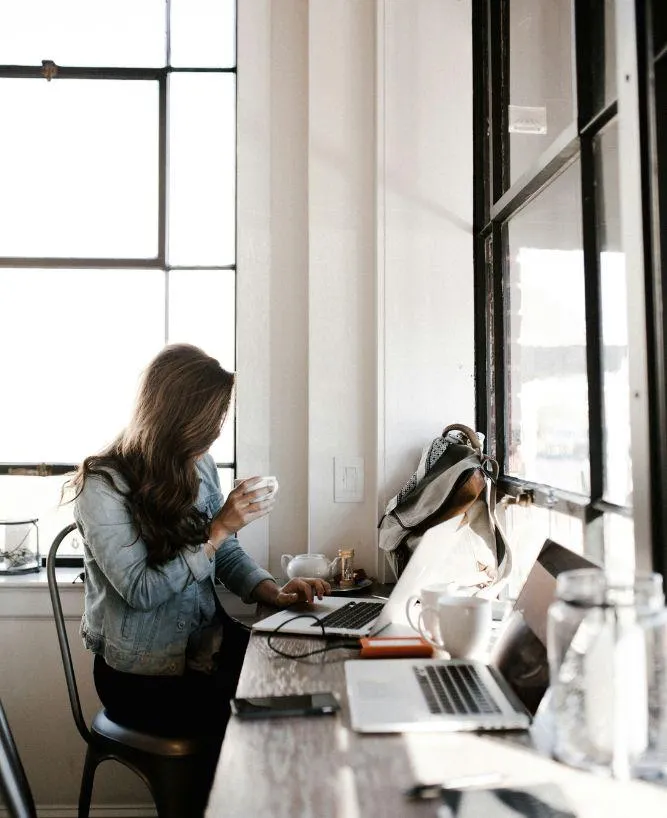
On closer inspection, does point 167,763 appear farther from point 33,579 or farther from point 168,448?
point 33,579

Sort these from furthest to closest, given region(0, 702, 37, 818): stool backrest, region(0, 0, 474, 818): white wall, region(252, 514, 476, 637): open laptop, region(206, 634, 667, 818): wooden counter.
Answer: region(0, 0, 474, 818): white wall → region(252, 514, 476, 637): open laptop → region(0, 702, 37, 818): stool backrest → region(206, 634, 667, 818): wooden counter

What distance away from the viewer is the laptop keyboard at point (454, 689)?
103cm

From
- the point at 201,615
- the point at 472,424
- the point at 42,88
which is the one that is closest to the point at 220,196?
the point at 42,88

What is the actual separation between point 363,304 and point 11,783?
1654 millimetres

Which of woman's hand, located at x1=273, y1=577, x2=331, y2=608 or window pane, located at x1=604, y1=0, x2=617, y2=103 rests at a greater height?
window pane, located at x1=604, y1=0, x2=617, y2=103

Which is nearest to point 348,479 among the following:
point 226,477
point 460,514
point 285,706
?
point 226,477

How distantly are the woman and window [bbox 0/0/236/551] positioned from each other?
0.68 metres

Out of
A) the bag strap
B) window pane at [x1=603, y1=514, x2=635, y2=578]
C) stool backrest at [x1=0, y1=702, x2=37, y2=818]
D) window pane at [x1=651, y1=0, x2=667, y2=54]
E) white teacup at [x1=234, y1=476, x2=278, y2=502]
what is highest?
window pane at [x1=651, y1=0, x2=667, y2=54]

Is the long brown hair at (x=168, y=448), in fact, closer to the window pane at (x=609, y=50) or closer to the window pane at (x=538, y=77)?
the window pane at (x=538, y=77)

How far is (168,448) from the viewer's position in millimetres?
1812

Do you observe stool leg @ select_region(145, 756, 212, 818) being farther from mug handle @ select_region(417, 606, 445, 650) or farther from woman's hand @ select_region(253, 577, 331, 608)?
mug handle @ select_region(417, 606, 445, 650)

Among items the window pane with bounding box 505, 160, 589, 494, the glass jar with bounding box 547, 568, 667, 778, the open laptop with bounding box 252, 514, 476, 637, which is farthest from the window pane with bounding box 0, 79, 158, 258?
the glass jar with bounding box 547, 568, 667, 778

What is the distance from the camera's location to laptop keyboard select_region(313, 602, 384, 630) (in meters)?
1.53

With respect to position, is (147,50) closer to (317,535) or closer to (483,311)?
(483,311)
